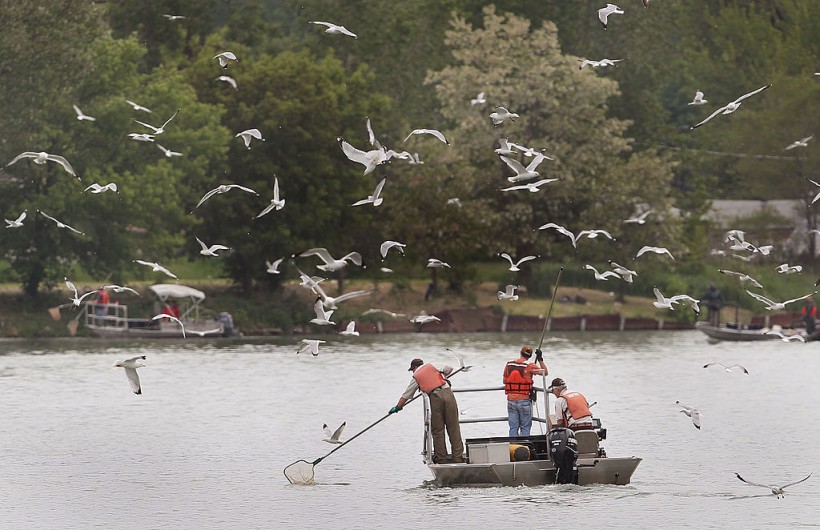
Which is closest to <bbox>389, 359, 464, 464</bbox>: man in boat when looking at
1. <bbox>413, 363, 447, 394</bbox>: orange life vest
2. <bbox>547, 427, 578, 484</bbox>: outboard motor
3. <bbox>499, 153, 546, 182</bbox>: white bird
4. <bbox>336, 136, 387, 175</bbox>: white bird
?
<bbox>413, 363, 447, 394</bbox>: orange life vest

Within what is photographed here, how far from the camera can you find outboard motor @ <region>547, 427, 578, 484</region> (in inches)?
1382

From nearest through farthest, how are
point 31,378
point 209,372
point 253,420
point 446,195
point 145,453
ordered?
1. point 145,453
2. point 253,420
3. point 31,378
4. point 209,372
5. point 446,195

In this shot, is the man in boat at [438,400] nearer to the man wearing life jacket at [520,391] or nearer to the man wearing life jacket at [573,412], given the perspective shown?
the man wearing life jacket at [520,391]

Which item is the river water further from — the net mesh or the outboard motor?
the outboard motor

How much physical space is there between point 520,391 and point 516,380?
262mm

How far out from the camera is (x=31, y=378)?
6844 cm

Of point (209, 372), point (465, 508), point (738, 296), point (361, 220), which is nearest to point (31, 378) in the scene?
point (209, 372)

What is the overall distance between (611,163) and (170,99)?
1000 inches

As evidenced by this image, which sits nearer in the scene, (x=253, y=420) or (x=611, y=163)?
(x=253, y=420)

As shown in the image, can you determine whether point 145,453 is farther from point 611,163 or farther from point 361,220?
point 611,163

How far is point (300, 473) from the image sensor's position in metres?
41.2

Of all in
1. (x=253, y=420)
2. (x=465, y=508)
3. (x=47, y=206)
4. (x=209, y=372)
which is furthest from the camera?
(x=47, y=206)

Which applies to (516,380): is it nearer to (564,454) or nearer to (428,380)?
(428,380)

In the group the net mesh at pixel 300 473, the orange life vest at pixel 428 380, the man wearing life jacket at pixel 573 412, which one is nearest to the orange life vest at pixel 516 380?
the man wearing life jacket at pixel 573 412
